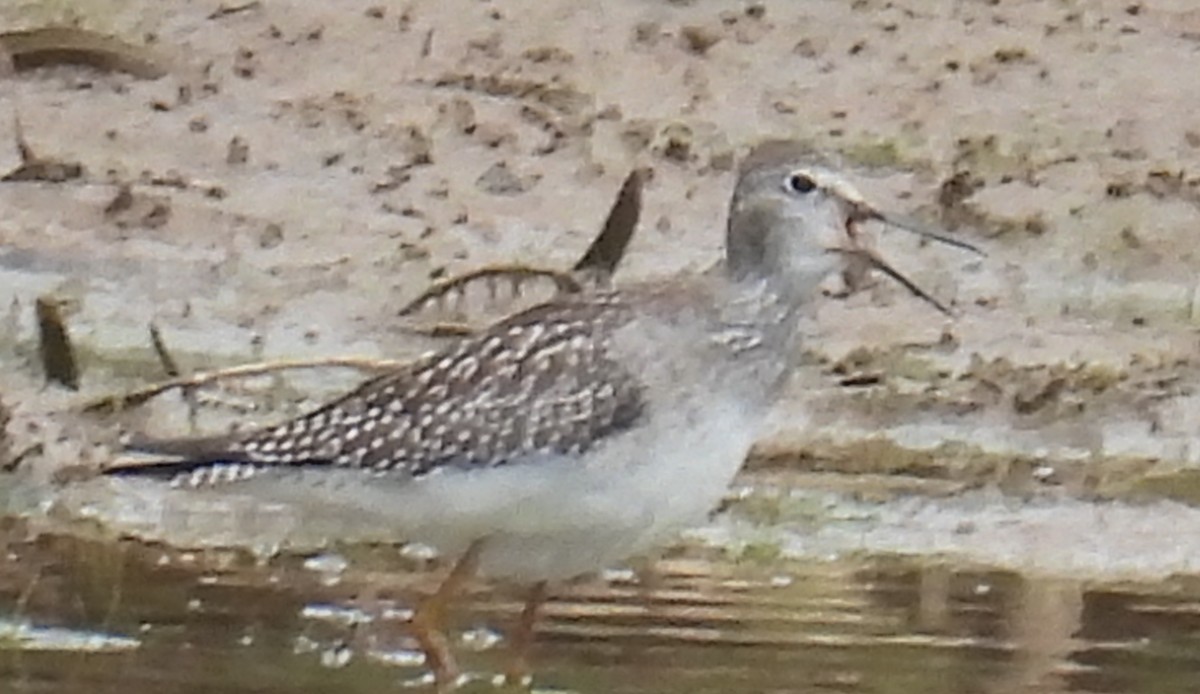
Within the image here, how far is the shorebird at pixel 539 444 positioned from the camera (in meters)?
6.11

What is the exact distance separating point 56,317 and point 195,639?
1.74m

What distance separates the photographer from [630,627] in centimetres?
648

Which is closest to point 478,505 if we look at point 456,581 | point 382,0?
point 456,581

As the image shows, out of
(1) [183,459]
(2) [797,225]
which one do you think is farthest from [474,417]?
(2) [797,225]

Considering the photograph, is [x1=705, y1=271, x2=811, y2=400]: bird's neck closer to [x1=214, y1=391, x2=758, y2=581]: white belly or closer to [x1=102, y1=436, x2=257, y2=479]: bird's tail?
[x1=214, y1=391, x2=758, y2=581]: white belly

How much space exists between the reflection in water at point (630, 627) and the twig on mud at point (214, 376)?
0.57 metres

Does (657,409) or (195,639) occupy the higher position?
(657,409)

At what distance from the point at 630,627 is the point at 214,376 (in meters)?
1.33

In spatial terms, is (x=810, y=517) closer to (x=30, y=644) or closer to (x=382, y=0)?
(x=30, y=644)

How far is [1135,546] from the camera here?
7391mm

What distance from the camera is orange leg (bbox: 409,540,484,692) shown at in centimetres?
623

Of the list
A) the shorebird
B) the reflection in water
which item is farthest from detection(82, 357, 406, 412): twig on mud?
the shorebird

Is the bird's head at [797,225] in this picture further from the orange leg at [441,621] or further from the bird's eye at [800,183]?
the orange leg at [441,621]

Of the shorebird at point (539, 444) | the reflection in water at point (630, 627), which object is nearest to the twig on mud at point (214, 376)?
the reflection in water at point (630, 627)
